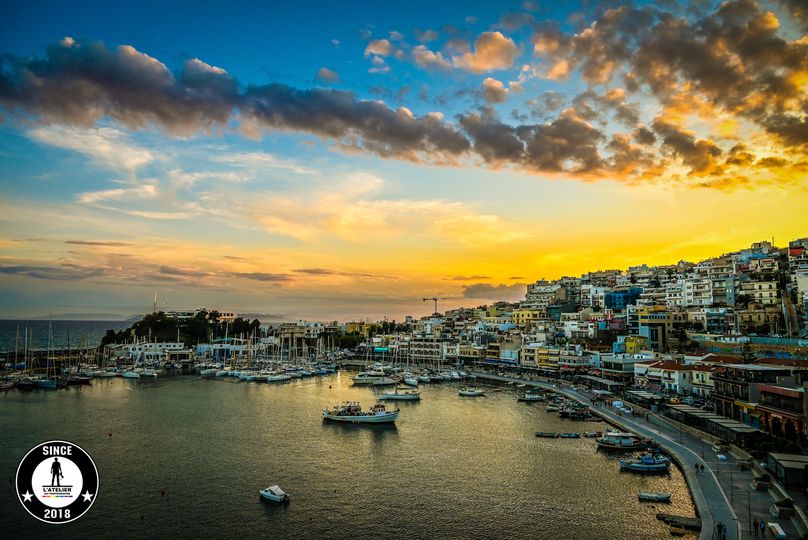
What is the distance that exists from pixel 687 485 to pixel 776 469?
3.08m

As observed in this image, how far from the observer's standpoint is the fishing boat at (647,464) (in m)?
22.2

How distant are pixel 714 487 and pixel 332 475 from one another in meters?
14.4

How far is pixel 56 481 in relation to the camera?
6891 mm

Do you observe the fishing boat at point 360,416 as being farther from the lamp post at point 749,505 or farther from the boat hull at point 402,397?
the lamp post at point 749,505

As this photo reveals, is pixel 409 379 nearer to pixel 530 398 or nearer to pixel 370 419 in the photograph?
pixel 530 398

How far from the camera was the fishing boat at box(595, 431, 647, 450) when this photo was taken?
85.5ft

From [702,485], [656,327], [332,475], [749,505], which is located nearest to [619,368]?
[656,327]

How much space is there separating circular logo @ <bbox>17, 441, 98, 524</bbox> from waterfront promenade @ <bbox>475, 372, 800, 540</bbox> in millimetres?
15086

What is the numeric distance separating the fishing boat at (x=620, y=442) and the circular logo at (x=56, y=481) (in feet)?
81.2

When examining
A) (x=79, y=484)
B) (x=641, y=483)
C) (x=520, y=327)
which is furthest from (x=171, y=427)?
(x=520, y=327)

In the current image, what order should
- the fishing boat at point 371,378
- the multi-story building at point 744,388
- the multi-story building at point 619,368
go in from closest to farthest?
the multi-story building at point 744,388
the multi-story building at point 619,368
the fishing boat at point 371,378

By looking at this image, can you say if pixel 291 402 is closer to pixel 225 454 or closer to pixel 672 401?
pixel 225 454

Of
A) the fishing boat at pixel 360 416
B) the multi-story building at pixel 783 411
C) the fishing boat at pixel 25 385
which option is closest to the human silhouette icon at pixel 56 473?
the multi-story building at pixel 783 411

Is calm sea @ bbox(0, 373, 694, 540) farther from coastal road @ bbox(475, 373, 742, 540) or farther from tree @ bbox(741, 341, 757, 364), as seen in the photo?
tree @ bbox(741, 341, 757, 364)
